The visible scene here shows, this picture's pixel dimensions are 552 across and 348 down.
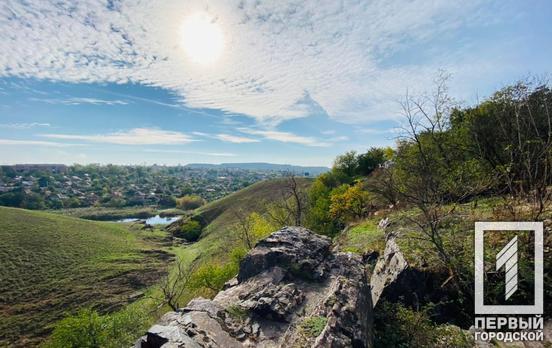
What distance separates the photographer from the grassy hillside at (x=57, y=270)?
1208 inches

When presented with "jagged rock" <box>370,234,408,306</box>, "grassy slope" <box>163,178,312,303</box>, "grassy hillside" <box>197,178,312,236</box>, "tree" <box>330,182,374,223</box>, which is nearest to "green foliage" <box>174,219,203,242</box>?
"grassy slope" <box>163,178,312,303</box>

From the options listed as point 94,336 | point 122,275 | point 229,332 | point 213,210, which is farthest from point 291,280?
point 213,210

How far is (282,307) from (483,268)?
21.4 feet

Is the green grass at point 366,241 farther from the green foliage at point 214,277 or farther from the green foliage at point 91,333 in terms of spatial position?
the green foliage at point 91,333

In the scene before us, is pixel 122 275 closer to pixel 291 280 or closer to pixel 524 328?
pixel 291 280

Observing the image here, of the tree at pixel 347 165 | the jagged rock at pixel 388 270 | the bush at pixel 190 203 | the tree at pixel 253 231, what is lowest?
the bush at pixel 190 203

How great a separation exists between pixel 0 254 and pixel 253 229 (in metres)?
43.3

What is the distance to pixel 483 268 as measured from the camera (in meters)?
8.45

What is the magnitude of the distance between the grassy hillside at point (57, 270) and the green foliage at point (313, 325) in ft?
112

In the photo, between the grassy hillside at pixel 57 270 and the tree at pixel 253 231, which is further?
the grassy hillside at pixel 57 270

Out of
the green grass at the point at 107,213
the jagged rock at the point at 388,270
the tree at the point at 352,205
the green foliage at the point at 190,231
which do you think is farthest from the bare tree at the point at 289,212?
the green grass at the point at 107,213

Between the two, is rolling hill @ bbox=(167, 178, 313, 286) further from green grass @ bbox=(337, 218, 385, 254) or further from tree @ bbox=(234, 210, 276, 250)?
green grass @ bbox=(337, 218, 385, 254)

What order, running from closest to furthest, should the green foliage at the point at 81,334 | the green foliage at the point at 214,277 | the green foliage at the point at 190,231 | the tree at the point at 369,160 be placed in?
1. the green foliage at the point at 81,334
2. the green foliage at the point at 214,277
3. the tree at the point at 369,160
4. the green foliage at the point at 190,231

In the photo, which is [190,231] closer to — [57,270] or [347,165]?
[57,270]
